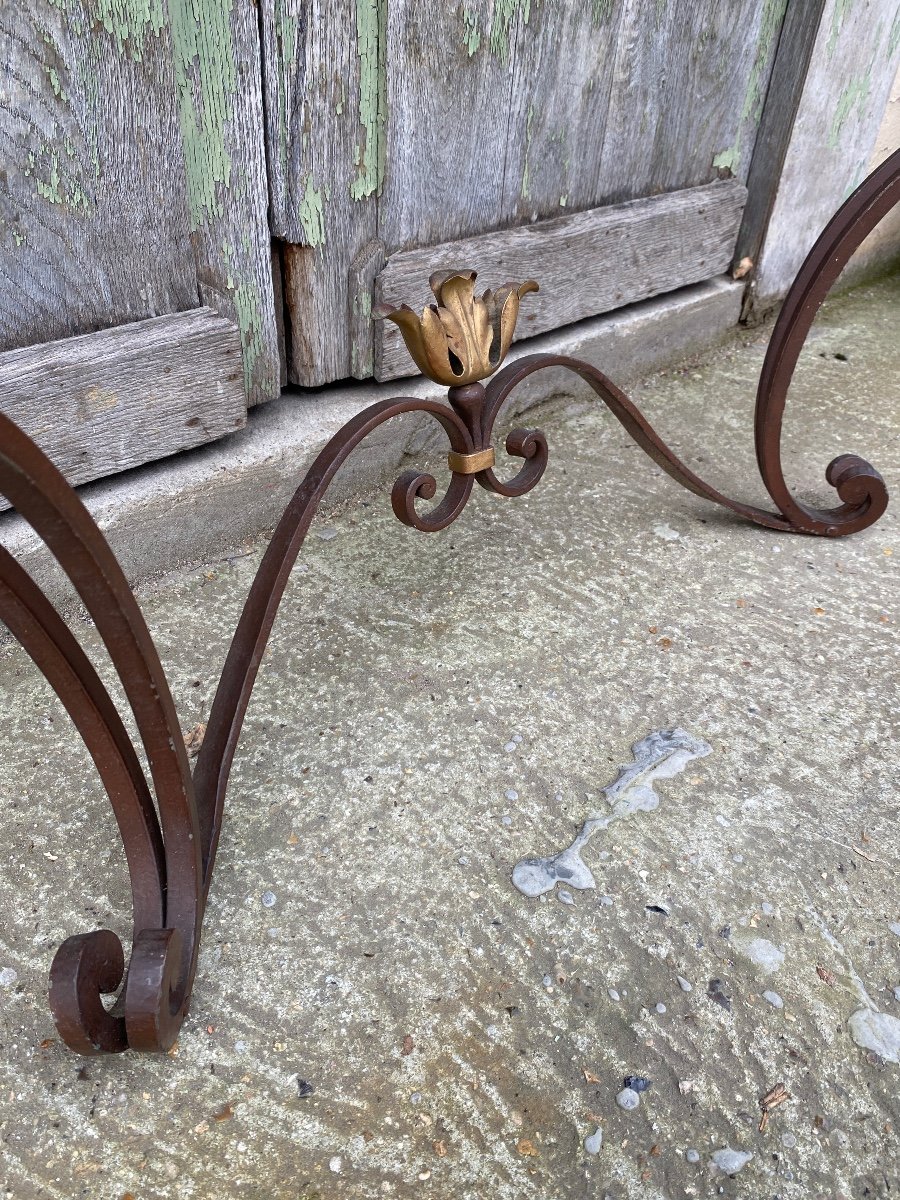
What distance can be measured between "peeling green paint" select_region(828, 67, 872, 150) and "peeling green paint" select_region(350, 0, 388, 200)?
131cm

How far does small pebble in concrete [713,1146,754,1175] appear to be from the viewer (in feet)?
2.95

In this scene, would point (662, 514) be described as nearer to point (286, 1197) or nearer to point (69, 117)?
point (69, 117)

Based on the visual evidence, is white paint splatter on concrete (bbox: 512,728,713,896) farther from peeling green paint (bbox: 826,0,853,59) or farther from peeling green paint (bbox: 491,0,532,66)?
peeling green paint (bbox: 826,0,853,59)

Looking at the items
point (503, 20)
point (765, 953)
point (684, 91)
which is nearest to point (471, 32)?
point (503, 20)

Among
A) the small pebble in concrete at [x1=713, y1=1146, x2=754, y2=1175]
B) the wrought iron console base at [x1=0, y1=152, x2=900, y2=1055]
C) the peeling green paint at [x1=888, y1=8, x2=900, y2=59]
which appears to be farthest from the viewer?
the peeling green paint at [x1=888, y1=8, x2=900, y2=59]

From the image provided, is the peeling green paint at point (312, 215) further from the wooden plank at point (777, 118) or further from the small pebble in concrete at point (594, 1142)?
the small pebble in concrete at point (594, 1142)

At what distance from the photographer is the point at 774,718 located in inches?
54.3

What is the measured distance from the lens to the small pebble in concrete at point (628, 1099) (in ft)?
3.07

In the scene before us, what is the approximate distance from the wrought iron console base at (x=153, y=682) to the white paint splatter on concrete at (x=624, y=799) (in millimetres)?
380

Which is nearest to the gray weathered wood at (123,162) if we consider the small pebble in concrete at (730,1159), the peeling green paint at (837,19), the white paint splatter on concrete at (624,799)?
the white paint splatter on concrete at (624,799)

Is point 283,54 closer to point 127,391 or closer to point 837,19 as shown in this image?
point 127,391

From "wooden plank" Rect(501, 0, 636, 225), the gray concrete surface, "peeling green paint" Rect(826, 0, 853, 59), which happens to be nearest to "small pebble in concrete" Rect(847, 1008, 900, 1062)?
the gray concrete surface

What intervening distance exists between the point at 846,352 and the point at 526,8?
1.25m

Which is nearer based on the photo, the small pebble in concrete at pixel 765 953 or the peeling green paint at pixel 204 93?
the small pebble in concrete at pixel 765 953
